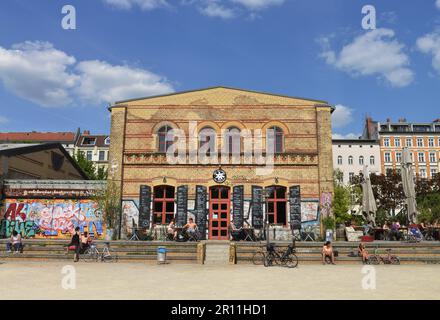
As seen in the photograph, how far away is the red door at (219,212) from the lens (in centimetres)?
2261

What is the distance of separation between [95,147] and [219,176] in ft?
154

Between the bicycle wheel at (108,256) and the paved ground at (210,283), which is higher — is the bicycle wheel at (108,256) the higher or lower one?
the higher one

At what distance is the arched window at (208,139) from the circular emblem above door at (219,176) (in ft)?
4.35

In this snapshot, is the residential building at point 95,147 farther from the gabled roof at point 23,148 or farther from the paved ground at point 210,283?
the paved ground at point 210,283

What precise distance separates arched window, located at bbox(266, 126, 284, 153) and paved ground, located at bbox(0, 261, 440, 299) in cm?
1003

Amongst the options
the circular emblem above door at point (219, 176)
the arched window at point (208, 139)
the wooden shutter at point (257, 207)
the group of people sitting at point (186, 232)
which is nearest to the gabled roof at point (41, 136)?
the arched window at point (208, 139)

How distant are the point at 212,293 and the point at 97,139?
203 feet

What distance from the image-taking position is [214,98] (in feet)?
79.7

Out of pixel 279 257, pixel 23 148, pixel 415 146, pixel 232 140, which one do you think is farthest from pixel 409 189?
pixel 415 146

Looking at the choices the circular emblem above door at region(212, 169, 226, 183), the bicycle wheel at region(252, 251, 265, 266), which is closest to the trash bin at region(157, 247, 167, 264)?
the bicycle wheel at region(252, 251, 265, 266)

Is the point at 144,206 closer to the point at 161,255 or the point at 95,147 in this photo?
the point at 161,255

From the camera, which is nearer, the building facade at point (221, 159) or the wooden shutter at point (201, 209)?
the wooden shutter at point (201, 209)

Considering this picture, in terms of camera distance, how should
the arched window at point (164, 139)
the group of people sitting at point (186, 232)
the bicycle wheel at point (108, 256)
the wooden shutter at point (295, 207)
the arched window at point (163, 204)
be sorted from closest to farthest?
the bicycle wheel at point (108, 256) → the group of people sitting at point (186, 232) → the wooden shutter at point (295, 207) → the arched window at point (163, 204) → the arched window at point (164, 139)
